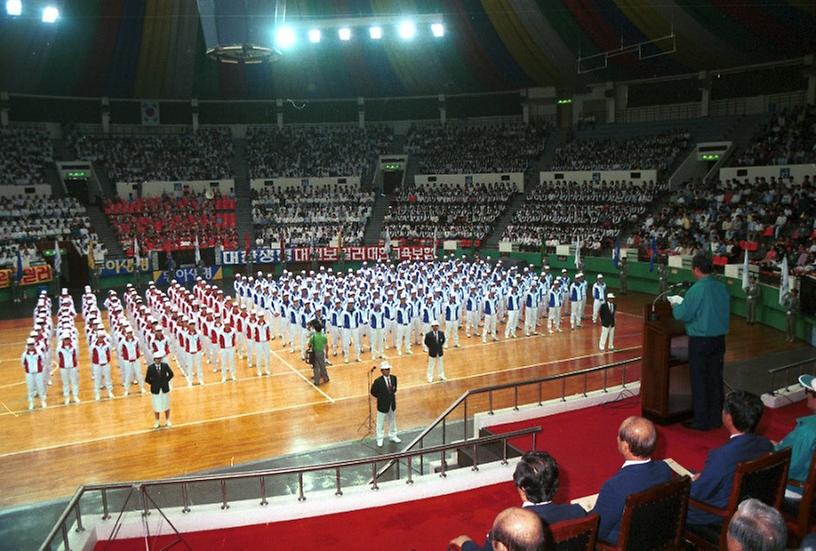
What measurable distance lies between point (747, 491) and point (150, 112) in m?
43.5

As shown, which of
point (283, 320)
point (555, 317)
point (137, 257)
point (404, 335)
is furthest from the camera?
point (137, 257)

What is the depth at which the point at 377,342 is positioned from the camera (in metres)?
18.6

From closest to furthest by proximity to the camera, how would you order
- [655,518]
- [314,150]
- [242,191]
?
[655,518] → [242,191] → [314,150]

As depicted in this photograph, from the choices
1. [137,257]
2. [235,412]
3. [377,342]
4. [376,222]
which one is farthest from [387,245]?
[235,412]

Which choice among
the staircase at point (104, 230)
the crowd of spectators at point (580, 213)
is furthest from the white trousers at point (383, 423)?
the staircase at point (104, 230)

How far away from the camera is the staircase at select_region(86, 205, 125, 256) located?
108 ft

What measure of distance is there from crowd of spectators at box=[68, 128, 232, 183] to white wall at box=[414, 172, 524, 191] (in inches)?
466

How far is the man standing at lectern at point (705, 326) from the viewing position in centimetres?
709

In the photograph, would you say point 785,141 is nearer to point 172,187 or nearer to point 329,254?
point 329,254

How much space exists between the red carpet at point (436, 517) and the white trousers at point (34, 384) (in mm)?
8963

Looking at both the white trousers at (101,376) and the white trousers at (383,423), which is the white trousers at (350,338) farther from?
the white trousers at (383,423)

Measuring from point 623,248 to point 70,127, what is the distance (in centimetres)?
3229

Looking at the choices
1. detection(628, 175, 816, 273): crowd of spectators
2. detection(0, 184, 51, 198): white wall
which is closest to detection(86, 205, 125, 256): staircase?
detection(0, 184, 51, 198): white wall

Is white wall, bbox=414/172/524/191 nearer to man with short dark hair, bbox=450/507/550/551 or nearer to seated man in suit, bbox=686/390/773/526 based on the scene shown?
seated man in suit, bbox=686/390/773/526
